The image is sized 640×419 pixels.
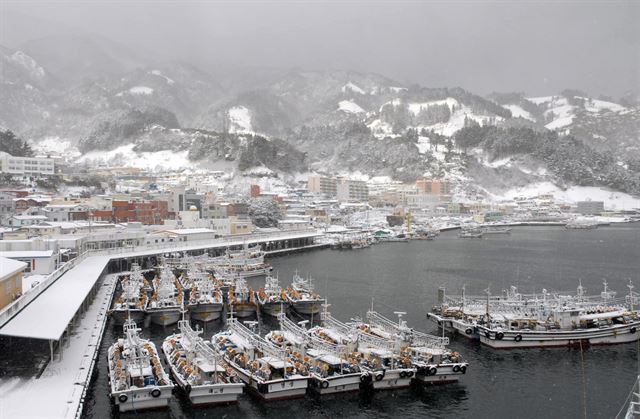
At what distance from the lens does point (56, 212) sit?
233 feet

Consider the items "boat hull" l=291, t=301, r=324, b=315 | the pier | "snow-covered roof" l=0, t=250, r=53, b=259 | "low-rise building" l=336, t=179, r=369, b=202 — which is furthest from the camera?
"low-rise building" l=336, t=179, r=369, b=202

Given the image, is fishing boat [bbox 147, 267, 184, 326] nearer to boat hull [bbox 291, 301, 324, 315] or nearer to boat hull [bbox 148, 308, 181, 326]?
boat hull [bbox 148, 308, 181, 326]

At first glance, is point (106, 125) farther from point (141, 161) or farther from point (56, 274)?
point (56, 274)

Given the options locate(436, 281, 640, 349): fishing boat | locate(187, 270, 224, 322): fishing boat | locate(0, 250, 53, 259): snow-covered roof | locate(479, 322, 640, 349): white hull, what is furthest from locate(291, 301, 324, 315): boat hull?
locate(0, 250, 53, 259): snow-covered roof

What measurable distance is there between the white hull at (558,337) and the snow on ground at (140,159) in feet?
436

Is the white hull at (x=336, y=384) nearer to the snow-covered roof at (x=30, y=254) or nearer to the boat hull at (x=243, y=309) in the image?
the boat hull at (x=243, y=309)

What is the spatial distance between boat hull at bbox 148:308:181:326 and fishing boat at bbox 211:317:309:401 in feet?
27.5

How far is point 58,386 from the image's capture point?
20.0 metres

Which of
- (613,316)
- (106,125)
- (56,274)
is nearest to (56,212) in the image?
(56,274)

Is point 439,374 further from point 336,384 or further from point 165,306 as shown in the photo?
point 165,306

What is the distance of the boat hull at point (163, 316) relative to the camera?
33375 mm

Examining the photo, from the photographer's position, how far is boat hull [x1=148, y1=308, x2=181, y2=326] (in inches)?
1314

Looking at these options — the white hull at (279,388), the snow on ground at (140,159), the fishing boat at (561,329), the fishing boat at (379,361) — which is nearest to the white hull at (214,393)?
the white hull at (279,388)

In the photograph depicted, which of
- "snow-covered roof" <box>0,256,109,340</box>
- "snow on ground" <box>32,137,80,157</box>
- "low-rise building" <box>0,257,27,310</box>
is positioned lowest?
"snow-covered roof" <box>0,256,109,340</box>
